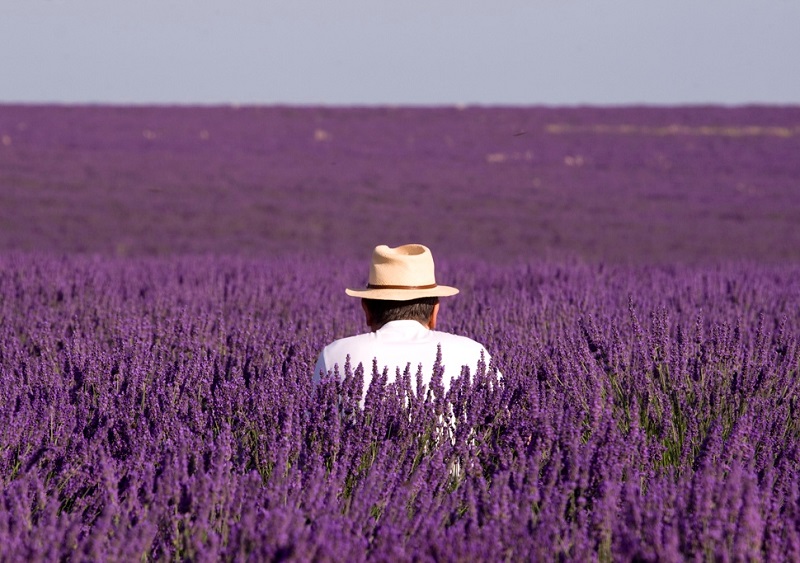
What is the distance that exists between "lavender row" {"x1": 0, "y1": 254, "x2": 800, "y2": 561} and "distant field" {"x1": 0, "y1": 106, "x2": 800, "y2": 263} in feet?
21.0

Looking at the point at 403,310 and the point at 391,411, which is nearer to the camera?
the point at 391,411

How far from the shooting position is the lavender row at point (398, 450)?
1.91 metres

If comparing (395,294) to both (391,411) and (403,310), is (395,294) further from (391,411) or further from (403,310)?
(391,411)

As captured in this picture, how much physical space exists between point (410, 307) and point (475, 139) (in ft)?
65.7

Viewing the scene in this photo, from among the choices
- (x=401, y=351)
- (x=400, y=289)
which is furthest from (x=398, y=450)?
(x=400, y=289)

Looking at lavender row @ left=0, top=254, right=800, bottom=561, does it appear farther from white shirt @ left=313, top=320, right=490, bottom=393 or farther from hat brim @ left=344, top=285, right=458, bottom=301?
hat brim @ left=344, top=285, right=458, bottom=301

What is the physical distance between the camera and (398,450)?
8.25 feet

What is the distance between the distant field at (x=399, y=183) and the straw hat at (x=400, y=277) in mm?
6807

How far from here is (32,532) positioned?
6.39 feet

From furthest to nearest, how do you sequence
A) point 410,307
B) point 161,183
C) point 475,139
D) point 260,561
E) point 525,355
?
point 475,139 → point 161,183 → point 525,355 → point 410,307 → point 260,561

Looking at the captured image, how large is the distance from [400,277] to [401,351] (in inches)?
8.1

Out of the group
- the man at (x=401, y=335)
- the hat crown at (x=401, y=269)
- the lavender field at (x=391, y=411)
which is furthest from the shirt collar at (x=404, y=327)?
the lavender field at (x=391, y=411)

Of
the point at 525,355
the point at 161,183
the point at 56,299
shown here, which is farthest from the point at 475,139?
the point at 525,355

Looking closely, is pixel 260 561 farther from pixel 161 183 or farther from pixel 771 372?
pixel 161 183
